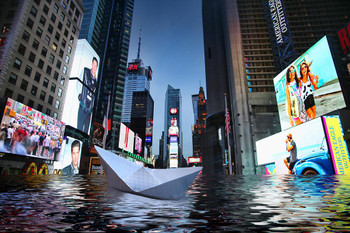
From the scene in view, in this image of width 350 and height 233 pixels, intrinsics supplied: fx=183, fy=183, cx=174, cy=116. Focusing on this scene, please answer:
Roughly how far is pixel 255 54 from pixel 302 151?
48756mm

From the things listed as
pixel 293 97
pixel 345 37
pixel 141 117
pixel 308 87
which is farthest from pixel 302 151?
pixel 141 117

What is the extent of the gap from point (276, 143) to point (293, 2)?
56625 millimetres

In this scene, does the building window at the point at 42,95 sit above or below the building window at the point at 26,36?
below

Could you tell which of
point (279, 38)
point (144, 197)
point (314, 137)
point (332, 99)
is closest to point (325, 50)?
point (332, 99)

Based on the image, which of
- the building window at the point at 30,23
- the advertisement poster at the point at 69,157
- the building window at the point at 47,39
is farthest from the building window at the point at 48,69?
the advertisement poster at the point at 69,157

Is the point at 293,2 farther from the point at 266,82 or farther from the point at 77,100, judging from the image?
the point at 77,100

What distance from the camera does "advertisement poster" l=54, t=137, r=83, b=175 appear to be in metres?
42.0

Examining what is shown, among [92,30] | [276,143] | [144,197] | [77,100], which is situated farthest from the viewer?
[92,30]

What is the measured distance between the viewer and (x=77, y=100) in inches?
1897

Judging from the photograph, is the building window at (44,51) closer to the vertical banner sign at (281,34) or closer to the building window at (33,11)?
the building window at (33,11)

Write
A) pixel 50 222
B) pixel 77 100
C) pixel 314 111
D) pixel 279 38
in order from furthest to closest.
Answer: pixel 77 100
pixel 279 38
pixel 314 111
pixel 50 222

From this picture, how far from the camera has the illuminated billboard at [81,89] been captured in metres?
46.7

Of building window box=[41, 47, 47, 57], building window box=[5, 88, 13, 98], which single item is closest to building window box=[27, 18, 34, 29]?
building window box=[41, 47, 47, 57]

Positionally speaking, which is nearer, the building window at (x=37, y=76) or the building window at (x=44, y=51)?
the building window at (x=37, y=76)
